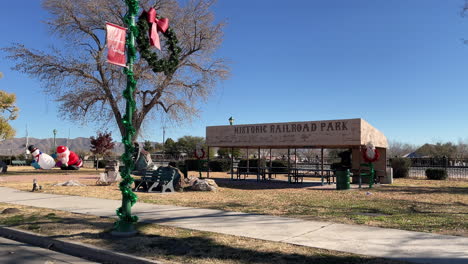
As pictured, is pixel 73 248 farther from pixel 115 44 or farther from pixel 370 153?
pixel 370 153

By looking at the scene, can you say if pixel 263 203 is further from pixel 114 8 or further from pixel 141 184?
pixel 114 8

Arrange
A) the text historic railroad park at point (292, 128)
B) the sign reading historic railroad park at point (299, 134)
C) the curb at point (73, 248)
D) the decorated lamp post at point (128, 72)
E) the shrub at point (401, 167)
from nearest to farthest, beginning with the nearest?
1. the curb at point (73, 248)
2. the decorated lamp post at point (128, 72)
3. the sign reading historic railroad park at point (299, 134)
4. the text historic railroad park at point (292, 128)
5. the shrub at point (401, 167)

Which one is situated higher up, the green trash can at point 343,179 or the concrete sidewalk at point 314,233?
the green trash can at point 343,179

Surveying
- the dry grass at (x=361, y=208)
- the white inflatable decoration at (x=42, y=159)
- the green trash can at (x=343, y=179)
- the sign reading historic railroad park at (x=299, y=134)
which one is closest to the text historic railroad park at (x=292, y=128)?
the sign reading historic railroad park at (x=299, y=134)

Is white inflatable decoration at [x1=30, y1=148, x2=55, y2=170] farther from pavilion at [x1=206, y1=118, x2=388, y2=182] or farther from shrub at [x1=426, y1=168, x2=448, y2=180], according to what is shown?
shrub at [x1=426, y1=168, x2=448, y2=180]

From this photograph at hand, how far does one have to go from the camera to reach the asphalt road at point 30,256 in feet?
19.4

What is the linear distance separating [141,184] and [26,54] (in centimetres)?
1647

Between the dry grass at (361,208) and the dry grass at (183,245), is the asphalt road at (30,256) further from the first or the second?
the dry grass at (361,208)

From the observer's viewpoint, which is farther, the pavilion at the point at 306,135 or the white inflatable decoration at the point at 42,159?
the white inflatable decoration at the point at 42,159

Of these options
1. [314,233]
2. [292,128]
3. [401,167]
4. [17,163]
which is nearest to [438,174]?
[401,167]

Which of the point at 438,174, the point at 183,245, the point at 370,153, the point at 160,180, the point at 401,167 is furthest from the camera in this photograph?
the point at 401,167

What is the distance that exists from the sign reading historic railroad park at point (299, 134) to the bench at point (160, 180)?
17.8 feet

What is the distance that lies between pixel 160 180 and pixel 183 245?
9.11 m

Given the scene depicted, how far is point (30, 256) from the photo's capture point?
6211 millimetres
